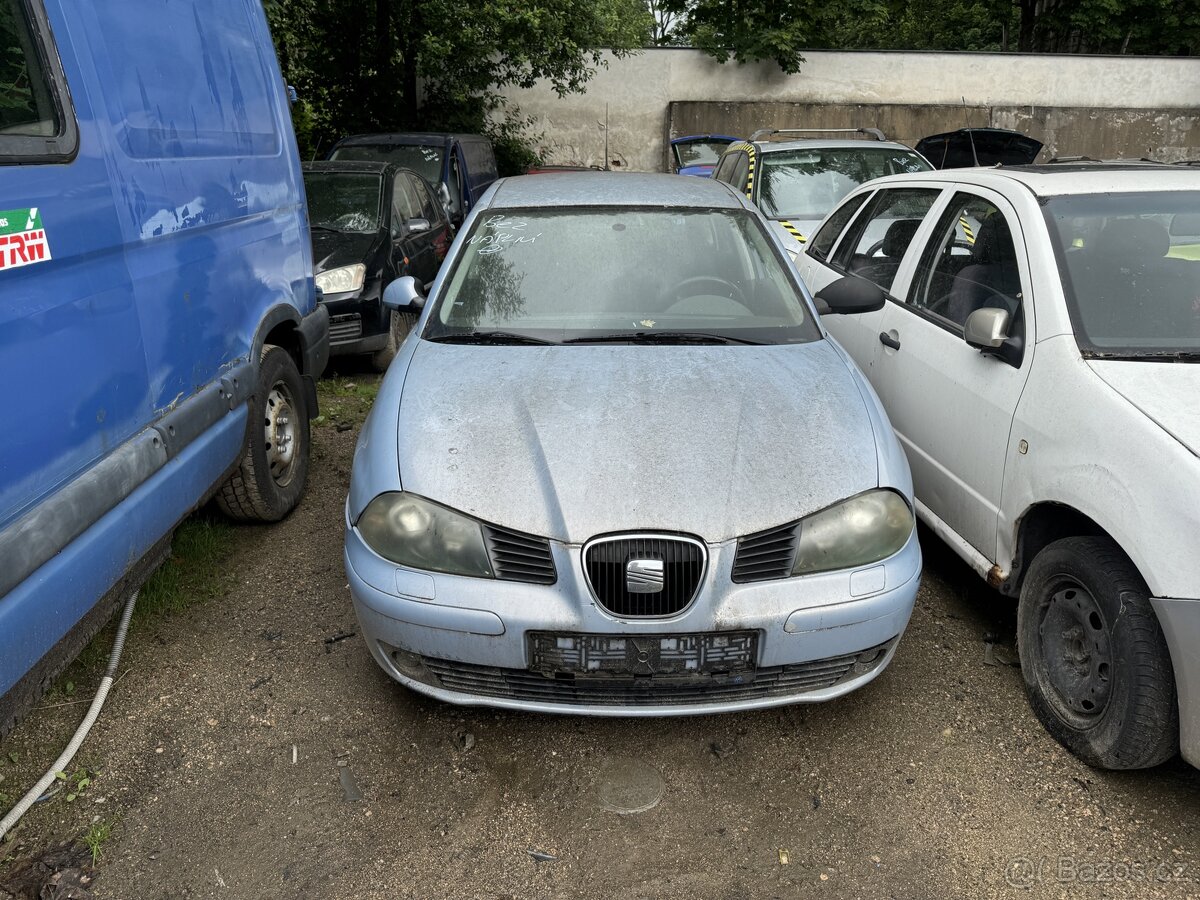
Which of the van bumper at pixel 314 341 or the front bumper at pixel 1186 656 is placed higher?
the van bumper at pixel 314 341

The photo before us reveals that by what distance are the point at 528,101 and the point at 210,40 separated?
16356mm

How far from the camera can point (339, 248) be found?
6742 millimetres

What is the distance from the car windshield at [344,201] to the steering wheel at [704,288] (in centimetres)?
404

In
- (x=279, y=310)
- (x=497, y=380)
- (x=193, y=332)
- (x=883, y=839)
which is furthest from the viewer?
(x=279, y=310)

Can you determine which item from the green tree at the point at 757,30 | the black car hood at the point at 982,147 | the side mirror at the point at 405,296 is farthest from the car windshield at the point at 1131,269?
the green tree at the point at 757,30

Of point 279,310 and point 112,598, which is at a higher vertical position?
point 279,310

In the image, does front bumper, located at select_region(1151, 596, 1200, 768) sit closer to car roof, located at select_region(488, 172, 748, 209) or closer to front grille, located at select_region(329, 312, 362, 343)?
car roof, located at select_region(488, 172, 748, 209)

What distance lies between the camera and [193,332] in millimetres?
3273

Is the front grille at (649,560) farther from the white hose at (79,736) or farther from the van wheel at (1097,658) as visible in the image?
the white hose at (79,736)

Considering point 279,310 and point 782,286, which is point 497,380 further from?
point 279,310

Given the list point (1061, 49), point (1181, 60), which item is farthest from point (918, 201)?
point (1061, 49)

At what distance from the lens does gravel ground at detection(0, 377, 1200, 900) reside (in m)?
Answer: 2.33

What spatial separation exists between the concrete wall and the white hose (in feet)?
57.6

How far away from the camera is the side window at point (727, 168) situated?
9203 mm
